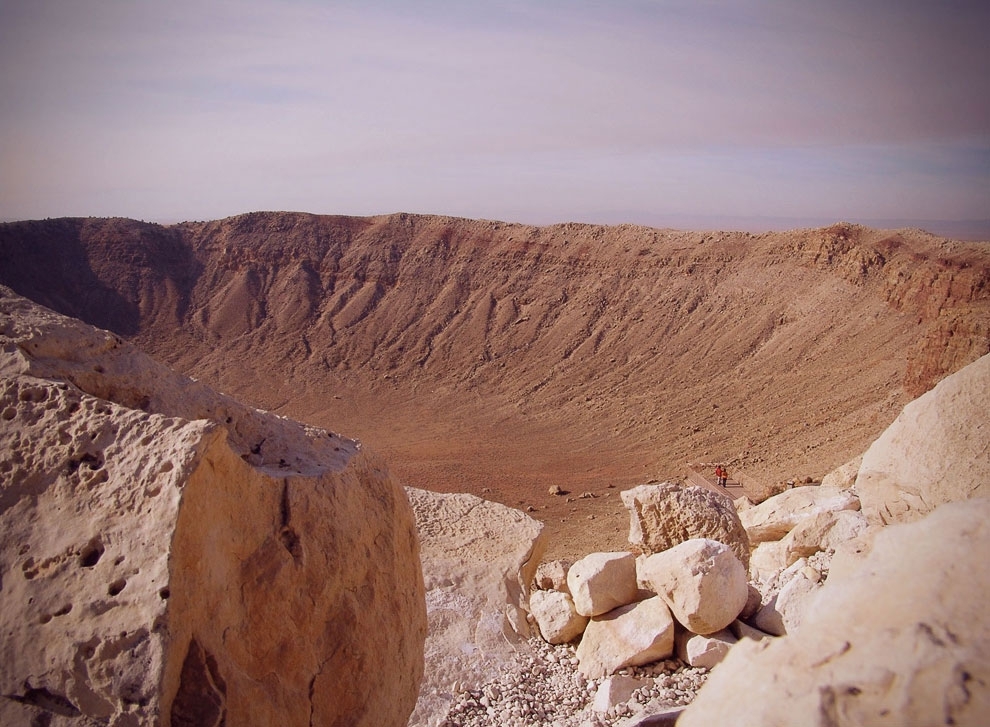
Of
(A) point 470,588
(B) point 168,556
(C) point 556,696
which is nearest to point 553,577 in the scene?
(A) point 470,588

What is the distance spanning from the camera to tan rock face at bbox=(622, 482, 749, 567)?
836 centimetres

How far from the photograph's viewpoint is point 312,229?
3416 cm

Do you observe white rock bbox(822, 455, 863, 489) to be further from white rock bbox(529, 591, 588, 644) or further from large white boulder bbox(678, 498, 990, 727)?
large white boulder bbox(678, 498, 990, 727)

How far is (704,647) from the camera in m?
6.07

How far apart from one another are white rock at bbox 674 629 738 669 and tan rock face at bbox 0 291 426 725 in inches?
133

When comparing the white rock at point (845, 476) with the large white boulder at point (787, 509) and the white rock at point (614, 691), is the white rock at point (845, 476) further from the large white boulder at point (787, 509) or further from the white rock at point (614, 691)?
the white rock at point (614, 691)

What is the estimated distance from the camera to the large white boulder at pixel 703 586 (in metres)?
6.08

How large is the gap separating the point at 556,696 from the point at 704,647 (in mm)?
1323

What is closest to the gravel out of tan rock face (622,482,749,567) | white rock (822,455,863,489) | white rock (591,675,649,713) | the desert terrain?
white rock (591,675,649,713)

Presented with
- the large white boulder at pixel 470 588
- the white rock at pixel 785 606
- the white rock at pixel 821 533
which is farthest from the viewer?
the white rock at pixel 821 533

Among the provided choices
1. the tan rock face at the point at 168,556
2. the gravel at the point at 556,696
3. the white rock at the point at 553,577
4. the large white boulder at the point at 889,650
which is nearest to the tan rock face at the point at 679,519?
the white rock at the point at 553,577

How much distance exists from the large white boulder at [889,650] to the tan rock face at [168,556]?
168 cm

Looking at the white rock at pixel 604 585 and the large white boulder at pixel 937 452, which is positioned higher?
the large white boulder at pixel 937 452

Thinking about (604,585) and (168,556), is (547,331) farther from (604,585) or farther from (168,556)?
(168,556)
